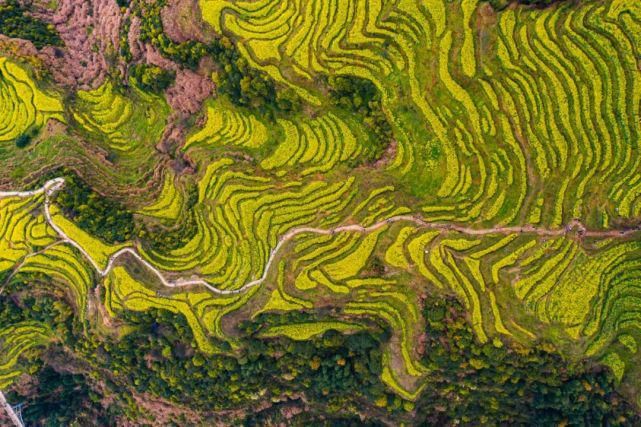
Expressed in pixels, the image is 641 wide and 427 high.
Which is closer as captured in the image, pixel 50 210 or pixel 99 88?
pixel 50 210

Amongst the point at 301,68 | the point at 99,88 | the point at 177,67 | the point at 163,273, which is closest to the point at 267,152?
the point at 301,68

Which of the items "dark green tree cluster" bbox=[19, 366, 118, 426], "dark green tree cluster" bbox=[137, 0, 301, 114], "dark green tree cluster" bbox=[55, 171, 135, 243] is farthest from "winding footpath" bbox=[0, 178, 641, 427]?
"dark green tree cluster" bbox=[137, 0, 301, 114]

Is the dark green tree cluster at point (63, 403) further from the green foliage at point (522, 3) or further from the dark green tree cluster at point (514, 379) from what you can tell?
the green foliage at point (522, 3)

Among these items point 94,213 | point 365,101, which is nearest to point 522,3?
point 365,101

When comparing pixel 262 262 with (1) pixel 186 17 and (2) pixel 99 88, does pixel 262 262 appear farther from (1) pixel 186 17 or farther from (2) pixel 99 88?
(2) pixel 99 88

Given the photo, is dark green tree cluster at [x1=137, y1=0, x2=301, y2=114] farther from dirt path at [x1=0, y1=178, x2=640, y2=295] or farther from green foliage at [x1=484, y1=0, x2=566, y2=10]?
green foliage at [x1=484, y1=0, x2=566, y2=10]

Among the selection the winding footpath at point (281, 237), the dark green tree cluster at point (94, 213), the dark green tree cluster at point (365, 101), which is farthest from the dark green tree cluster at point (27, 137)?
the dark green tree cluster at point (365, 101)
